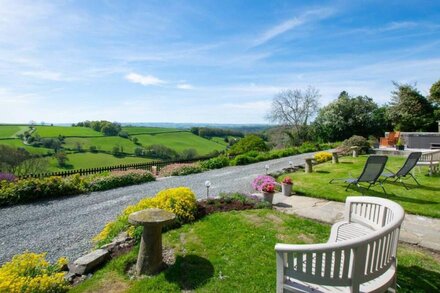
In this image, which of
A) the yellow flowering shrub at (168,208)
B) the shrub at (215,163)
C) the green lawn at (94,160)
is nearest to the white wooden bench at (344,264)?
the yellow flowering shrub at (168,208)

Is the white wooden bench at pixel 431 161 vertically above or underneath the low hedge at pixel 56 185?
above

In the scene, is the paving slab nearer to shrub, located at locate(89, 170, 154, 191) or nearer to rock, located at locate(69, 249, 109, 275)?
rock, located at locate(69, 249, 109, 275)

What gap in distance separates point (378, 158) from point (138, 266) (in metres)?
5.77

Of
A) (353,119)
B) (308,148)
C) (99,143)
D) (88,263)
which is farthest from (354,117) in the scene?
(99,143)

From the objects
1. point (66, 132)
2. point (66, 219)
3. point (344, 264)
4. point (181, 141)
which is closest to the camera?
point (344, 264)

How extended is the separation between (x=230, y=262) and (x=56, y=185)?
24.8ft

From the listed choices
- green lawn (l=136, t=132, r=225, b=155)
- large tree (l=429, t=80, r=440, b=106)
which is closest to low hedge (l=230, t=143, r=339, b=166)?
large tree (l=429, t=80, r=440, b=106)

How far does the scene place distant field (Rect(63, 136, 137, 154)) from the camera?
1757 inches

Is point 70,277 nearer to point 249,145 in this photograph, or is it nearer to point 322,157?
point 322,157

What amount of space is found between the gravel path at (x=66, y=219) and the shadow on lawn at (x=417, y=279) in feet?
15.7

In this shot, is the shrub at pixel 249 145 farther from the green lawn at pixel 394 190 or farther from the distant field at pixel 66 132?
the distant field at pixel 66 132

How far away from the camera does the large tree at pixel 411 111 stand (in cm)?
2097

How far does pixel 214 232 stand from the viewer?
4.80 metres

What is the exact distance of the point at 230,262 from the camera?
377 centimetres
